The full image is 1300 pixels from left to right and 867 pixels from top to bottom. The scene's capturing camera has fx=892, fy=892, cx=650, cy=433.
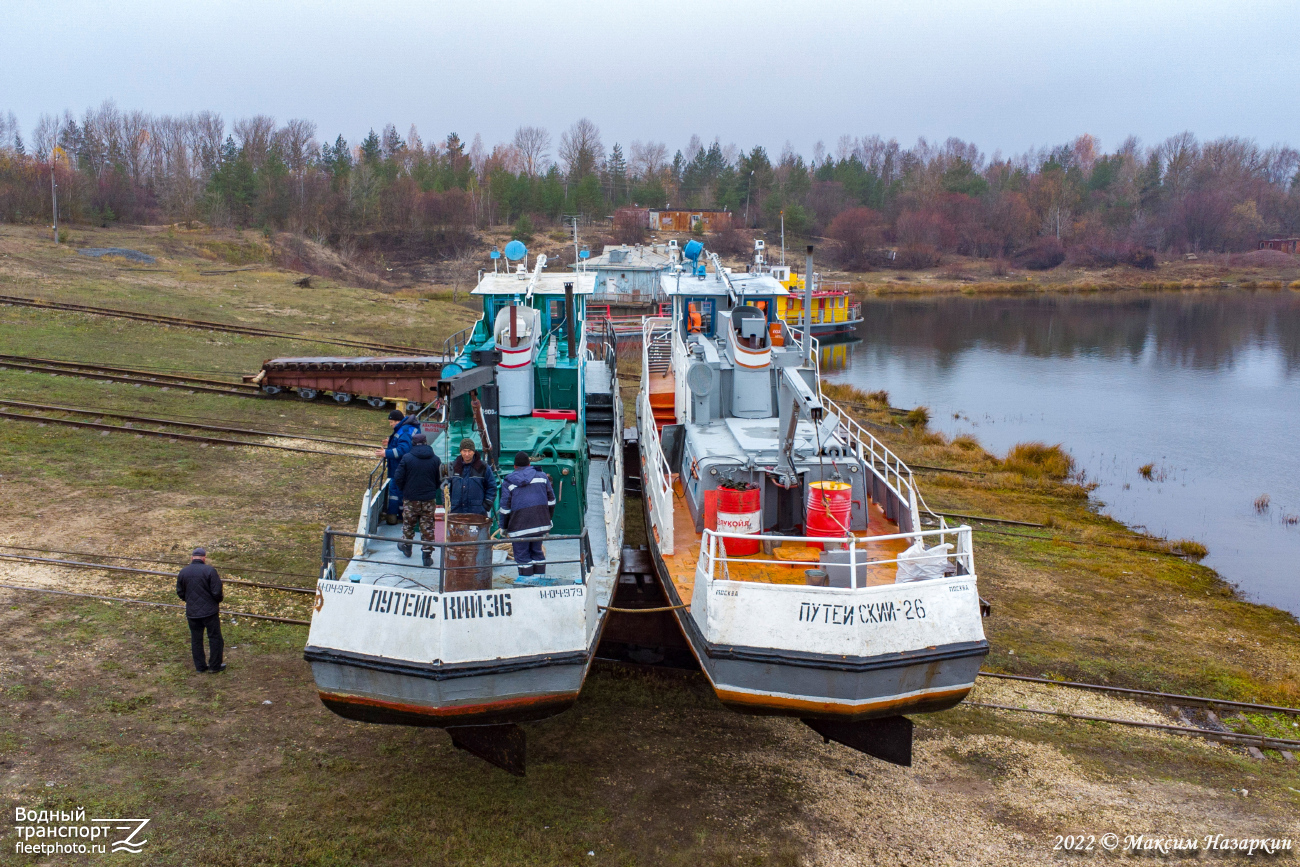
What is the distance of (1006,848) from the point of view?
27.1 feet

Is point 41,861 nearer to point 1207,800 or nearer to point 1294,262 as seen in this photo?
point 1207,800

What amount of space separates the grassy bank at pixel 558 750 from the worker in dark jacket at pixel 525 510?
223 cm

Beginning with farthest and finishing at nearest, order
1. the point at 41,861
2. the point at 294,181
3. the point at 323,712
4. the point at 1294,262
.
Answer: the point at 1294,262 < the point at 294,181 < the point at 323,712 < the point at 41,861

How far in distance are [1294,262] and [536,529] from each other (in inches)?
4203

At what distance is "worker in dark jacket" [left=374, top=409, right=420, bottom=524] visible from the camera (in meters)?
10.1

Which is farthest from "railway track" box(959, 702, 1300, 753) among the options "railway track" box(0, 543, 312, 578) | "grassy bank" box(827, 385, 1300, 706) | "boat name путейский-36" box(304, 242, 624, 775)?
"railway track" box(0, 543, 312, 578)

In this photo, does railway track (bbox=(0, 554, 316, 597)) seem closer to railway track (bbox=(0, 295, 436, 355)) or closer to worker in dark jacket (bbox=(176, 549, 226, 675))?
worker in dark jacket (bbox=(176, 549, 226, 675))

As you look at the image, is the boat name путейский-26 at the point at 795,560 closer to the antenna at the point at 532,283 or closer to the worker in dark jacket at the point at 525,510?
the worker in dark jacket at the point at 525,510

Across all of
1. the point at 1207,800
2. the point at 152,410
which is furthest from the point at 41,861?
the point at 152,410

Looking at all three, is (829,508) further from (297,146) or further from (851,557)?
(297,146)

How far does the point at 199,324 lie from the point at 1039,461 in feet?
97.2

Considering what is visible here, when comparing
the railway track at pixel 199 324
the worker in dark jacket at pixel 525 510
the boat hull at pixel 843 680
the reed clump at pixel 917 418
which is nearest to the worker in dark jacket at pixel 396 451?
the worker in dark jacket at pixel 525 510

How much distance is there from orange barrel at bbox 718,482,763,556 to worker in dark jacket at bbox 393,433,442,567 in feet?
10.4

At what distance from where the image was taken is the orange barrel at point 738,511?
10.1 meters
